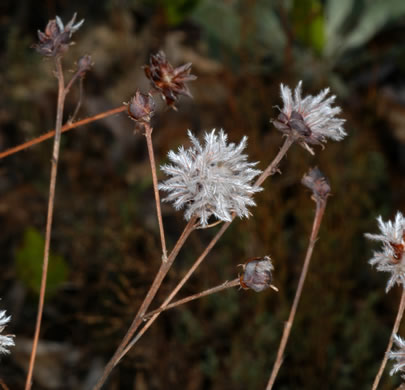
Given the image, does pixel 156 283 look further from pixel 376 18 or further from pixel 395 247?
pixel 376 18

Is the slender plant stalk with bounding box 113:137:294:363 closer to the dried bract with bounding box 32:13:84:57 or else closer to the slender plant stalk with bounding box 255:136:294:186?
the slender plant stalk with bounding box 255:136:294:186

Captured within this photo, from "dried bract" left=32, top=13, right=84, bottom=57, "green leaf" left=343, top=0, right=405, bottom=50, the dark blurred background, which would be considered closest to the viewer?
"dried bract" left=32, top=13, right=84, bottom=57

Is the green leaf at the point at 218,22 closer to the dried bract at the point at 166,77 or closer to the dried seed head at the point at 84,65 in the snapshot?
the dried seed head at the point at 84,65

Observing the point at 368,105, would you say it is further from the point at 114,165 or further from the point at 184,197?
the point at 184,197

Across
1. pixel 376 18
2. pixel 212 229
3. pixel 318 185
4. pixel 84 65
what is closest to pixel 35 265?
pixel 212 229

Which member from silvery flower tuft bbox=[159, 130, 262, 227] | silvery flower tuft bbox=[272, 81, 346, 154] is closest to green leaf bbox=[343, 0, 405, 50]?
silvery flower tuft bbox=[272, 81, 346, 154]

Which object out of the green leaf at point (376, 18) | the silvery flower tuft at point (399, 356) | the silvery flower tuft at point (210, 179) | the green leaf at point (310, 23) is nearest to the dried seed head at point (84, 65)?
the silvery flower tuft at point (210, 179)
